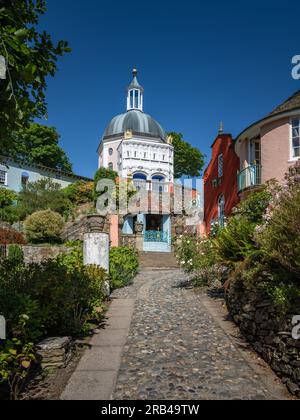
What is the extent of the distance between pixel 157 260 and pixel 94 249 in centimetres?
1320

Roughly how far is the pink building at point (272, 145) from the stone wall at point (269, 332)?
32.8 feet

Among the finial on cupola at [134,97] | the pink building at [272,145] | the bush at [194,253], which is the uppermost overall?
the finial on cupola at [134,97]

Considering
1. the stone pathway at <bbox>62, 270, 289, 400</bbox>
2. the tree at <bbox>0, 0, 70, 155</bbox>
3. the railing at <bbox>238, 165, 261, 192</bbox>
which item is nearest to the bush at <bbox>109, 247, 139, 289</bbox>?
the stone pathway at <bbox>62, 270, 289, 400</bbox>

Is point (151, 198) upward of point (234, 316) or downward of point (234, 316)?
upward

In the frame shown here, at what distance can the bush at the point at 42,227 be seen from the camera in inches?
982

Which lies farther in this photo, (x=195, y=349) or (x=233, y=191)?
(x=233, y=191)

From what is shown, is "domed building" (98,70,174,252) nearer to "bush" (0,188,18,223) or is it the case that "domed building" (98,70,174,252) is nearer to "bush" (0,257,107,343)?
"bush" (0,188,18,223)

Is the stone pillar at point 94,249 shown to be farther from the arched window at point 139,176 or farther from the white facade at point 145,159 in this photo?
the arched window at point 139,176

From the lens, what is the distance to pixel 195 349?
18.4 ft

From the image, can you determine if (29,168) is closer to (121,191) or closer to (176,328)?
(121,191)

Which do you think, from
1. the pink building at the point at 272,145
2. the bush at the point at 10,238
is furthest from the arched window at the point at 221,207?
the bush at the point at 10,238

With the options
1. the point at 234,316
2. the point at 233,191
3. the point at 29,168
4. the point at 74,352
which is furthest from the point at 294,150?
→ the point at 29,168

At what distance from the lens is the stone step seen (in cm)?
2138
